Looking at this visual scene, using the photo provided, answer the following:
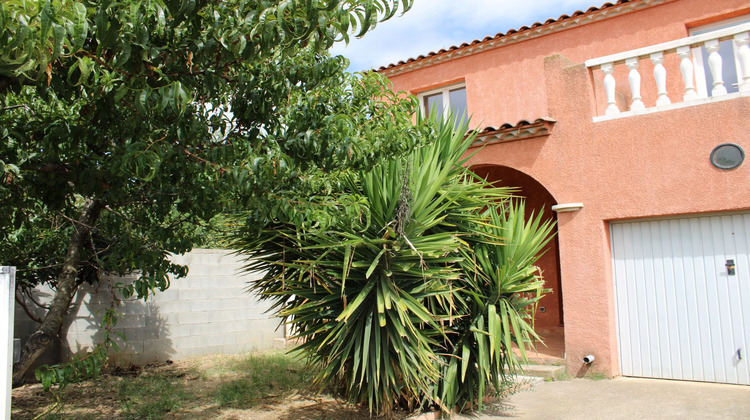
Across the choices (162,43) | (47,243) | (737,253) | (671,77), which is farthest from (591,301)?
(47,243)

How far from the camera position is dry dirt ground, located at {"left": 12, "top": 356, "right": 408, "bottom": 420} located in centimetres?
580

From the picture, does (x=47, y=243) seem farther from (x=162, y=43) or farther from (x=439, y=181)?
(x=439, y=181)

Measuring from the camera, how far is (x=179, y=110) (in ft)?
11.0

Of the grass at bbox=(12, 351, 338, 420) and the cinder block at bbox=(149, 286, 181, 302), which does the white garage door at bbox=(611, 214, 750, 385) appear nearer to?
the grass at bbox=(12, 351, 338, 420)

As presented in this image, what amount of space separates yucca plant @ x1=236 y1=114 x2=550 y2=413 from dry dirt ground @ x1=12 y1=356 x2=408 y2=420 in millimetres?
475

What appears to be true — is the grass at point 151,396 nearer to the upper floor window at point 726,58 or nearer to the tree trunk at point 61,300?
the tree trunk at point 61,300

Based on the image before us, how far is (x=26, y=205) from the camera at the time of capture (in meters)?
5.12

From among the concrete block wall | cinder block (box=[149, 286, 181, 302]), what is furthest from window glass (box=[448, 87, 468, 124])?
cinder block (box=[149, 286, 181, 302])

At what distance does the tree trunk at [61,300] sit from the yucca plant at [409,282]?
1.86 meters

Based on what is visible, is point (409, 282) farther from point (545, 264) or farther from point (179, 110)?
point (545, 264)

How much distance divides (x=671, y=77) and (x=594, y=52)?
143 centimetres

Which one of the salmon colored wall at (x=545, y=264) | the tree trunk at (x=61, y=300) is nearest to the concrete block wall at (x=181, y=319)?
the tree trunk at (x=61, y=300)

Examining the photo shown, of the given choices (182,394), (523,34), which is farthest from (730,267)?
(182,394)

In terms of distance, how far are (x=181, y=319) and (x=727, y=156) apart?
8350 mm
